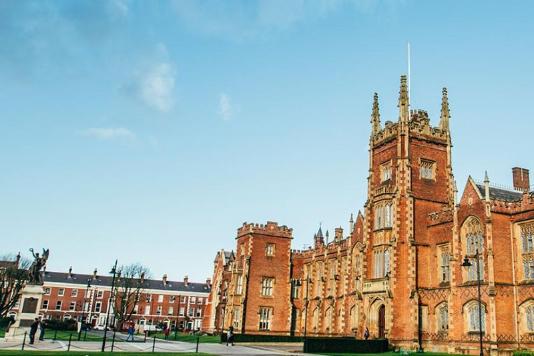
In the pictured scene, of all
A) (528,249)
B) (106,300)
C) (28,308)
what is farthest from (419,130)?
(106,300)

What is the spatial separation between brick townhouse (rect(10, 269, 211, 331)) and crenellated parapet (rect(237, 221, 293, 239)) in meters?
45.8

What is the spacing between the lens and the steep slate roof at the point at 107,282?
4318 inches

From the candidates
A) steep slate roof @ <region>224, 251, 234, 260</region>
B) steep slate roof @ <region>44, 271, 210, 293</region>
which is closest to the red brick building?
steep slate roof @ <region>224, 251, 234, 260</region>

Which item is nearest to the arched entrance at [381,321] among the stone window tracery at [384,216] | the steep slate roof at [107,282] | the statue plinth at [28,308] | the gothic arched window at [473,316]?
the stone window tracery at [384,216]

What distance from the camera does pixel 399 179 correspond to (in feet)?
149

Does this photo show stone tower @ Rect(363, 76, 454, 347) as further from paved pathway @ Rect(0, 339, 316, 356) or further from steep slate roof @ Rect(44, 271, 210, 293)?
steep slate roof @ Rect(44, 271, 210, 293)

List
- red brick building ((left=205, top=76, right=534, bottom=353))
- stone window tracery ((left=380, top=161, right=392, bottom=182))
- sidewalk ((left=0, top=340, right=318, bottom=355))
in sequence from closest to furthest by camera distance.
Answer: sidewalk ((left=0, top=340, right=318, bottom=355)), red brick building ((left=205, top=76, right=534, bottom=353)), stone window tracery ((left=380, top=161, right=392, bottom=182))

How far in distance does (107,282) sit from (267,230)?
63.1 metres

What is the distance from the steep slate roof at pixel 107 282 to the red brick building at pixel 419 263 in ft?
187

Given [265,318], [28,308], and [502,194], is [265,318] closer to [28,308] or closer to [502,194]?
[28,308]

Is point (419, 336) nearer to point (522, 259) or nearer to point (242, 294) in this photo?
point (522, 259)

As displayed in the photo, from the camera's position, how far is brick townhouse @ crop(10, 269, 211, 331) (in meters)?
106

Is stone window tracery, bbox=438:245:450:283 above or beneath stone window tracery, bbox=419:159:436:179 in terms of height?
beneath

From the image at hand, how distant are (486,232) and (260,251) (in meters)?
32.9
